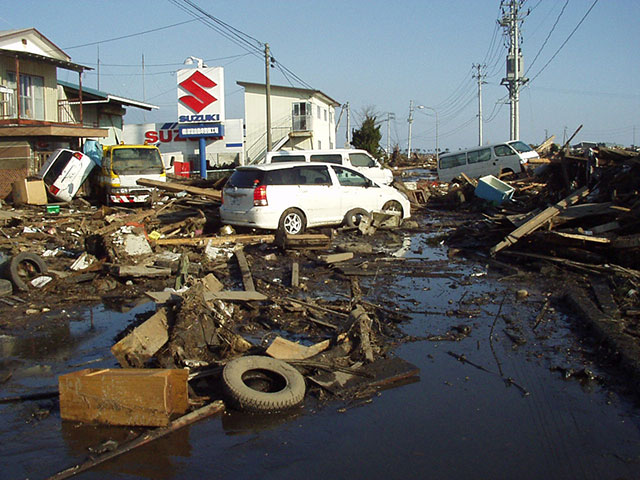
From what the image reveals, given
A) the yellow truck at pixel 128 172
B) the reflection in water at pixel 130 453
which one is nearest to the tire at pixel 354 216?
the yellow truck at pixel 128 172

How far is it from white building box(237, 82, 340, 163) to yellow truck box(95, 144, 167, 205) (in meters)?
27.7

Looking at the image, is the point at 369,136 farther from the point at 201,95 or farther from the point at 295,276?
the point at 295,276

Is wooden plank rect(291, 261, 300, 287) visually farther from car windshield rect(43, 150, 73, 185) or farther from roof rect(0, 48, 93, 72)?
roof rect(0, 48, 93, 72)

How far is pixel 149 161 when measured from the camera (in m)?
22.0

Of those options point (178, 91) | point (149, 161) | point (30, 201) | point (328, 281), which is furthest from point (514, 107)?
point (328, 281)

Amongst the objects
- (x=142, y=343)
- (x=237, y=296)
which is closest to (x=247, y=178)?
(x=237, y=296)

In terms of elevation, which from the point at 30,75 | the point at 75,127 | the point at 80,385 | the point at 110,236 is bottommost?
the point at 80,385

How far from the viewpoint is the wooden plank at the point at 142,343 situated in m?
5.67

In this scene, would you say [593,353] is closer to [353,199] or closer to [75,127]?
[353,199]

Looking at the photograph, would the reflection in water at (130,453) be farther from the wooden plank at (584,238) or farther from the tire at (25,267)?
the wooden plank at (584,238)

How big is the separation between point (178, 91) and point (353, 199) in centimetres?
2204

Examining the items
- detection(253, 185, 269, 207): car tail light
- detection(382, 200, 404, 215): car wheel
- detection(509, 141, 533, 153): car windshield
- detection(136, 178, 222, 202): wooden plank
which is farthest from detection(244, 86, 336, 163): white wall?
detection(253, 185, 269, 207): car tail light

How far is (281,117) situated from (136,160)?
30.5 m

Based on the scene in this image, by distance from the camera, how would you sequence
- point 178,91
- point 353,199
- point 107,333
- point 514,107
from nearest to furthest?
point 107,333 → point 353,199 → point 178,91 → point 514,107
